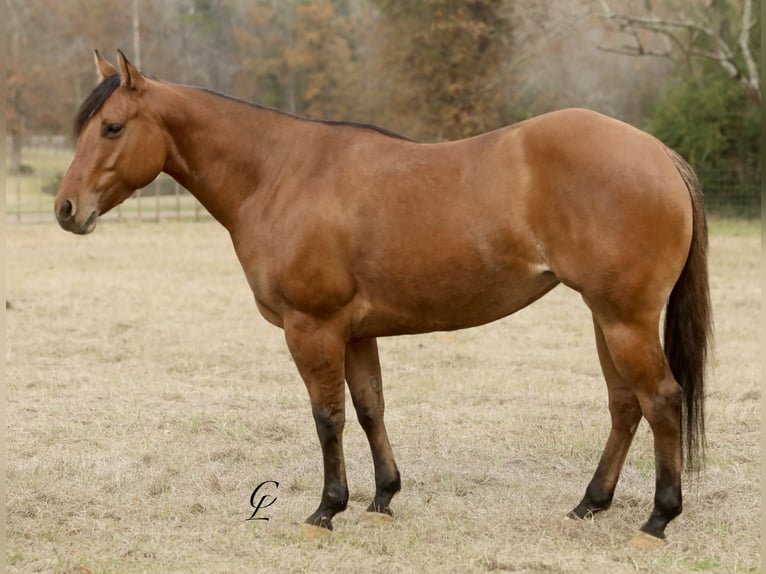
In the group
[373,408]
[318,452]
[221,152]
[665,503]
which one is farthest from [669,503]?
[221,152]

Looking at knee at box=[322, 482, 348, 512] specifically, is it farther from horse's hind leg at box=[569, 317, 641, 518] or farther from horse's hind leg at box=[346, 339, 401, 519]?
horse's hind leg at box=[569, 317, 641, 518]

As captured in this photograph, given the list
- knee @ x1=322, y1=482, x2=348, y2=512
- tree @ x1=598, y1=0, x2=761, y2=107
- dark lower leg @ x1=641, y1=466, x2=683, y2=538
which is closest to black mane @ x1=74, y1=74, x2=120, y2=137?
knee @ x1=322, y1=482, x2=348, y2=512

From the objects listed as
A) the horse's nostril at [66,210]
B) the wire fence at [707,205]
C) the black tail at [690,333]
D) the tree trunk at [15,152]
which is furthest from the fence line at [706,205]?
the black tail at [690,333]

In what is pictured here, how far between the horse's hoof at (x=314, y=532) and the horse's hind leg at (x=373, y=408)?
327mm

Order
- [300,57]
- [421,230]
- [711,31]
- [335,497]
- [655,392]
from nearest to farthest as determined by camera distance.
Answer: [655,392]
[421,230]
[335,497]
[711,31]
[300,57]

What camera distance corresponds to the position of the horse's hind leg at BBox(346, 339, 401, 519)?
174 inches

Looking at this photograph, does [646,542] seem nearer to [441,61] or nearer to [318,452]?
[318,452]

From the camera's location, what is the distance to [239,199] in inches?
171

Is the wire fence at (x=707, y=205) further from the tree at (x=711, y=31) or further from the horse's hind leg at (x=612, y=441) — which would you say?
the horse's hind leg at (x=612, y=441)

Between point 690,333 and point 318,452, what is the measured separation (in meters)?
2.38

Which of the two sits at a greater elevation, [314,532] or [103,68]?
[103,68]

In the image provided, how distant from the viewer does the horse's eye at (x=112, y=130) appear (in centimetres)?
412

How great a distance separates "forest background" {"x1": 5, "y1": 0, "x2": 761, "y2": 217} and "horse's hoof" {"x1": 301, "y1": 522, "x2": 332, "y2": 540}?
677 inches

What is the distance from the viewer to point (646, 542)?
388cm
